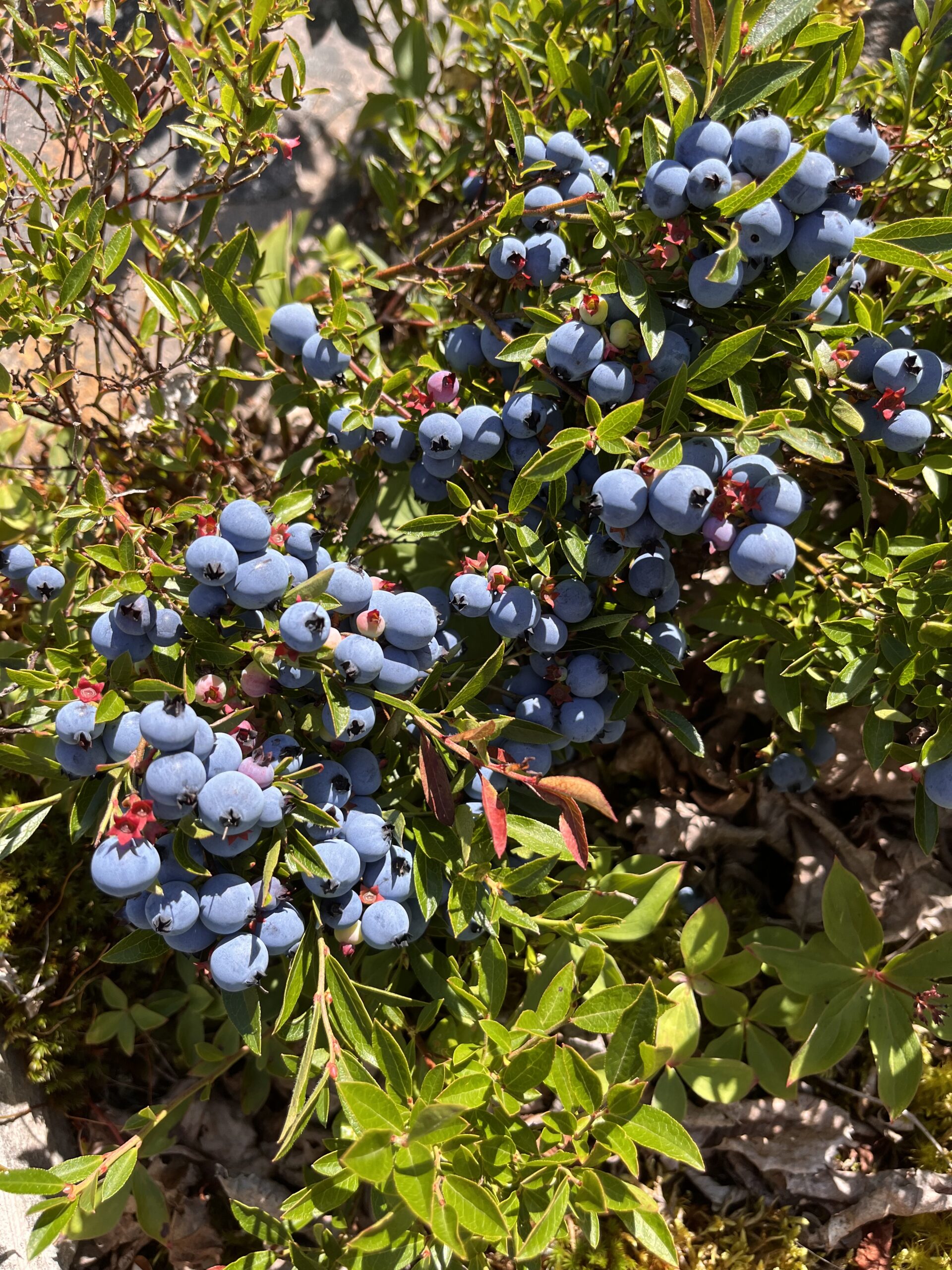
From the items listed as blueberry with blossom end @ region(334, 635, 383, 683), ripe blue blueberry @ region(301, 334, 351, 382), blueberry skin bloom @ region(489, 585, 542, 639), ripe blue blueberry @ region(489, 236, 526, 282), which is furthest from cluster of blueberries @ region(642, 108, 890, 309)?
blueberry with blossom end @ region(334, 635, 383, 683)

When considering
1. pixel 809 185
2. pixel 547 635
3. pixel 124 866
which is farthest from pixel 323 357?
pixel 124 866

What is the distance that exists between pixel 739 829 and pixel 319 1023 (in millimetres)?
1379

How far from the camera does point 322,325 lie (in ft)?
6.72

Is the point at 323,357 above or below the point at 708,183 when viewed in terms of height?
below

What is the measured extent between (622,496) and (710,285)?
41 centimetres

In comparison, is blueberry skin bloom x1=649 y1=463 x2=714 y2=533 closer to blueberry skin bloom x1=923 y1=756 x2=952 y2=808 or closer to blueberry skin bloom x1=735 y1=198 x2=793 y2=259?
blueberry skin bloom x1=735 y1=198 x2=793 y2=259

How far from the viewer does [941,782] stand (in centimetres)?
176

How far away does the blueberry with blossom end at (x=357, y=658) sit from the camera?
1.61m

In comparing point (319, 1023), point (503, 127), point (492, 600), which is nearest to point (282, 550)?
point (492, 600)

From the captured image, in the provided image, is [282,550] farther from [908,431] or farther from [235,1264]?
[235,1264]

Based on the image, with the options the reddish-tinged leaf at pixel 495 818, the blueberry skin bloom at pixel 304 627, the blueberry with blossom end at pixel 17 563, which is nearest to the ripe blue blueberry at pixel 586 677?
the reddish-tinged leaf at pixel 495 818

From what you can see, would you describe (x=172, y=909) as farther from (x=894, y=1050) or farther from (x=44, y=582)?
(x=894, y=1050)

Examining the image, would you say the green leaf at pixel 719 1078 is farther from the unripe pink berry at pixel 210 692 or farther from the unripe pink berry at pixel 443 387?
the unripe pink berry at pixel 443 387

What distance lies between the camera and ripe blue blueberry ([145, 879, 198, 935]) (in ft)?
5.07
